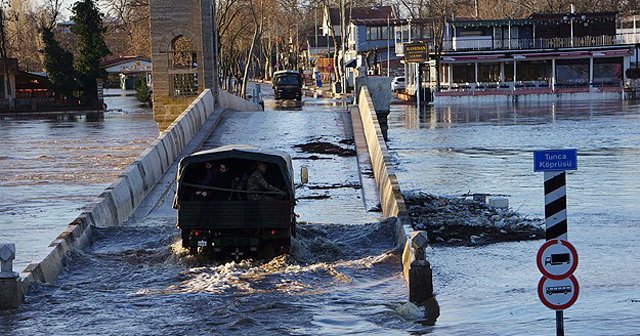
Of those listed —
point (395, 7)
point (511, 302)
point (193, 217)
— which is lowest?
point (511, 302)

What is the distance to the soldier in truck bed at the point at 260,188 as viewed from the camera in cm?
1873

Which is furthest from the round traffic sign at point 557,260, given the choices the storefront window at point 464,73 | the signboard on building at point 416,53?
the storefront window at point 464,73

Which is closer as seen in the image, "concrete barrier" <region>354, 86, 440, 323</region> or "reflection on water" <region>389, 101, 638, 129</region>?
"concrete barrier" <region>354, 86, 440, 323</region>

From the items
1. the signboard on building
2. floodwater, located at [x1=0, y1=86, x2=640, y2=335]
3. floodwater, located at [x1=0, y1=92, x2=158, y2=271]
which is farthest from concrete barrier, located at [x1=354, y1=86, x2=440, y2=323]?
the signboard on building

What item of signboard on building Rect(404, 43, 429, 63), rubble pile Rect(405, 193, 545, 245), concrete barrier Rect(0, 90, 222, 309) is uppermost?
signboard on building Rect(404, 43, 429, 63)

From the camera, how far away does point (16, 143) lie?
178ft

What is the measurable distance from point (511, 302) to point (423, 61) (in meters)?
63.6

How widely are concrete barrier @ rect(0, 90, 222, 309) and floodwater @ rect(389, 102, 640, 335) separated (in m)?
5.96

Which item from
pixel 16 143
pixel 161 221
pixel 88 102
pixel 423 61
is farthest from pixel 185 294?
pixel 88 102

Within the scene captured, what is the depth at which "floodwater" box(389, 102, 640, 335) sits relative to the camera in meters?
16.6

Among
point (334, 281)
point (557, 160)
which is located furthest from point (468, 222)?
point (557, 160)

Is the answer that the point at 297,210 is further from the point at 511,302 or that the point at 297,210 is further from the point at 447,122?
the point at 447,122

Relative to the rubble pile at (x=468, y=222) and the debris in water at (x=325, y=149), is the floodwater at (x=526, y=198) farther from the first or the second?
the debris in water at (x=325, y=149)

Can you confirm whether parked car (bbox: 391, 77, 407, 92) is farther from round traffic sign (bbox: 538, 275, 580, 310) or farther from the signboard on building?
round traffic sign (bbox: 538, 275, 580, 310)
